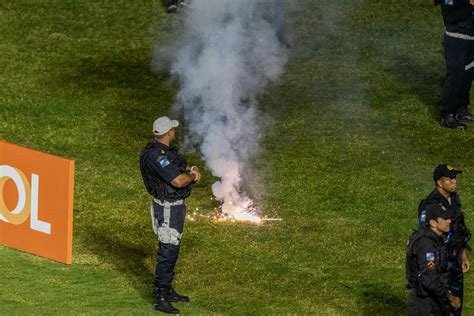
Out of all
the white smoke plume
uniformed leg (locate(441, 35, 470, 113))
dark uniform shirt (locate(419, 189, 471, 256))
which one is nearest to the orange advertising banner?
the white smoke plume

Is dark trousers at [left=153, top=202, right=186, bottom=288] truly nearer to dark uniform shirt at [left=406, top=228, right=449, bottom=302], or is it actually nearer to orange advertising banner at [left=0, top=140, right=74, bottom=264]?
orange advertising banner at [left=0, top=140, right=74, bottom=264]

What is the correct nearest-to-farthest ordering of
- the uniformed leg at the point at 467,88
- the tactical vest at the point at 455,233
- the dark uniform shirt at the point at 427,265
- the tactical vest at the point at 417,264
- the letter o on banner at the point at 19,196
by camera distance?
the dark uniform shirt at the point at 427,265 < the tactical vest at the point at 417,264 < the tactical vest at the point at 455,233 < the letter o on banner at the point at 19,196 < the uniformed leg at the point at 467,88

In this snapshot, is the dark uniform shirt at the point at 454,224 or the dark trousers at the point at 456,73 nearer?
the dark uniform shirt at the point at 454,224

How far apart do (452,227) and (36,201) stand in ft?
19.0

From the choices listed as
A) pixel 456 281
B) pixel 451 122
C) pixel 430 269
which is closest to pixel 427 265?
pixel 430 269

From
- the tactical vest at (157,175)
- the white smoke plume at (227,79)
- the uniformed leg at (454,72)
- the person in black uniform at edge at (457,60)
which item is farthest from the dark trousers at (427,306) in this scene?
the uniformed leg at (454,72)

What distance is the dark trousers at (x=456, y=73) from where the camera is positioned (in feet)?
75.6

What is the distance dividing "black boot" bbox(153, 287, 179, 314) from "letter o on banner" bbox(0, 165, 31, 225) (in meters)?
2.53

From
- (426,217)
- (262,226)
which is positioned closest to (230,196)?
(262,226)

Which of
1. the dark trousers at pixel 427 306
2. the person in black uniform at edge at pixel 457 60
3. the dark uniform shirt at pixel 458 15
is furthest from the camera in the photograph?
the person in black uniform at edge at pixel 457 60

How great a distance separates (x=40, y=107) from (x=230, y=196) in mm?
5668

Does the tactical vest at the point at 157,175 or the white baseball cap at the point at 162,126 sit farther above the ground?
the white baseball cap at the point at 162,126

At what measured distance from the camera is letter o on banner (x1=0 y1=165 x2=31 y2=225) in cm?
1786

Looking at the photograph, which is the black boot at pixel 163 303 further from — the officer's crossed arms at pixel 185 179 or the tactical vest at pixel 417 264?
the tactical vest at pixel 417 264
